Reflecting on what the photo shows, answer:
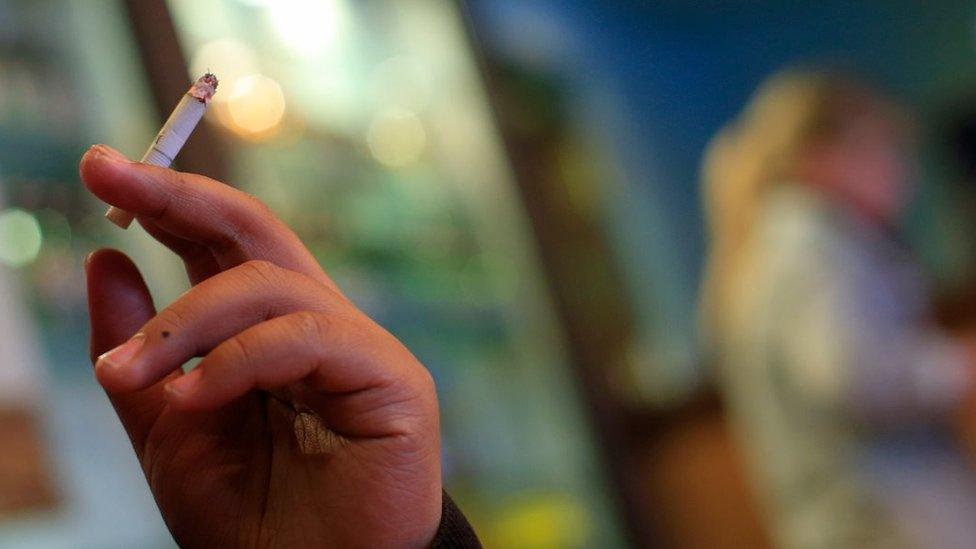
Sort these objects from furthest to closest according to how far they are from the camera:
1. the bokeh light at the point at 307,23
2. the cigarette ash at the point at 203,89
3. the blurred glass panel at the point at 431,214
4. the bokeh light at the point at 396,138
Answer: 1. the bokeh light at the point at 396,138
2. the bokeh light at the point at 307,23
3. the blurred glass panel at the point at 431,214
4. the cigarette ash at the point at 203,89

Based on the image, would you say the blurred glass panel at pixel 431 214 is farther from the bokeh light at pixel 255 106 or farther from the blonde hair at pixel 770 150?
the blonde hair at pixel 770 150

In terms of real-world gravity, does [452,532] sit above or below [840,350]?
above

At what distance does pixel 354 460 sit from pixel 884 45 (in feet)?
14.1

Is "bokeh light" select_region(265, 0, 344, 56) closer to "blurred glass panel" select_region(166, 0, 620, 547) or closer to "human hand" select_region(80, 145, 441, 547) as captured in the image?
"blurred glass panel" select_region(166, 0, 620, 547)

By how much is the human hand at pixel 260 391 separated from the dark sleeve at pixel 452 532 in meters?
0.01

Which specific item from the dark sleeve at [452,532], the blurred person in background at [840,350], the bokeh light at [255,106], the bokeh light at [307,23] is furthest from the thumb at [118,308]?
the bokeh light at [307,23]

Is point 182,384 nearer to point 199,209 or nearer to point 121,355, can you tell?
point 121,355

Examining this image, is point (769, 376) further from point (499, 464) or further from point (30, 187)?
point (30, 187)

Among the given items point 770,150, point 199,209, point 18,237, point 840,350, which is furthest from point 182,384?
point 770,150

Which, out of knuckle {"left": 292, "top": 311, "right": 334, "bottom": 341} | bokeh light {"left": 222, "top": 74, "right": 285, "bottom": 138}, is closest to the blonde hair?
bokeh light {"left": 222, "top": 74, "right": 285, "bottom": 138}

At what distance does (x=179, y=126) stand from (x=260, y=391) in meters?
0.27

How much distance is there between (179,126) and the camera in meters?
0.79

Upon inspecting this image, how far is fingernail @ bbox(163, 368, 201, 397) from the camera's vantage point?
685mm

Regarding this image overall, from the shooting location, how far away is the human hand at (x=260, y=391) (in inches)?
29.6
